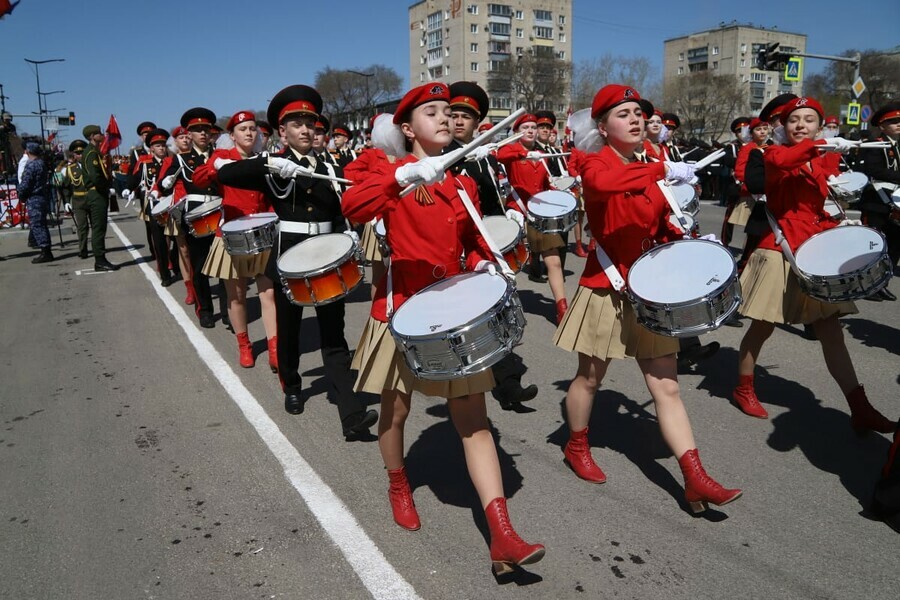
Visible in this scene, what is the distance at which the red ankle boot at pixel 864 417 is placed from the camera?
4.35 meters

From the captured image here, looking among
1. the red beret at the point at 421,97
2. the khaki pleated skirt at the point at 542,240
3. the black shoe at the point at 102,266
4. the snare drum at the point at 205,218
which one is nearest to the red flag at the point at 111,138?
the black shoe at the point at 102,266

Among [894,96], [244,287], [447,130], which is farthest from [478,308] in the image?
[894,96]

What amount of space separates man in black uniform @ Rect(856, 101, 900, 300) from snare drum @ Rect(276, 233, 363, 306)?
17.6 ft

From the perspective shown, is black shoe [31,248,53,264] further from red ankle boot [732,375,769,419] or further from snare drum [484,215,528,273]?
red ankle boot [732,375,769,419]

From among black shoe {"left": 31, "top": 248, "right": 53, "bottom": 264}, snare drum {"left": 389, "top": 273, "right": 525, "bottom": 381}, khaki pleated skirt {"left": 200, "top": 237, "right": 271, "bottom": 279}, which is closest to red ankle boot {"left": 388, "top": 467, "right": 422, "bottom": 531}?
snare drum {"left": 389, "top": 273, "right": 525, "bottom": 381}

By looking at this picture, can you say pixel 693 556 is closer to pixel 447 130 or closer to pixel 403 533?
pixel 403 533

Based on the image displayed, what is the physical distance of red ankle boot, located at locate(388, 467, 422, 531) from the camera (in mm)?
3535

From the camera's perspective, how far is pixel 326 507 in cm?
376

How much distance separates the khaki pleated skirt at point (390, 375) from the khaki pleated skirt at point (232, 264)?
2463 mm

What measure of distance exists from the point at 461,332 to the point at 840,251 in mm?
2630

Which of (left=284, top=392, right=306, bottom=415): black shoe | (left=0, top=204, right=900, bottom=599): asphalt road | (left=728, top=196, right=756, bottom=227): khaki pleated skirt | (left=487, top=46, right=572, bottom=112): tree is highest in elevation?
(left=487, top=46, right=572, bottom=112): tree

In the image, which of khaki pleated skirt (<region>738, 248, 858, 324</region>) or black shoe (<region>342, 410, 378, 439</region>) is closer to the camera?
khaki pleated skirt (<region>738, 248, 858, 324</region>)

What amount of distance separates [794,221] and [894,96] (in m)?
57.7

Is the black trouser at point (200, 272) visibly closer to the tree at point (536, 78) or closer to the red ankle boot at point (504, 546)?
the red ankle boot at point (504, 546)
